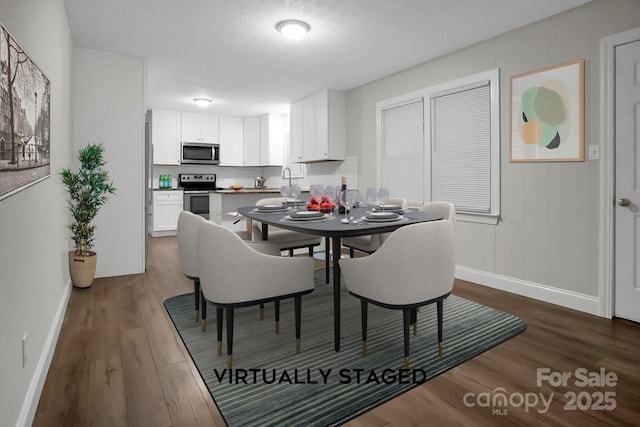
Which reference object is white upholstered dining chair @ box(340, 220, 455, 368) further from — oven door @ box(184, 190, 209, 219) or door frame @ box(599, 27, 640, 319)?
oven door @ box(184, 190, 209, 219)

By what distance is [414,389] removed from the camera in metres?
1.86

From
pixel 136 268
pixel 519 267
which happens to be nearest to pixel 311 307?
pixel 519 267

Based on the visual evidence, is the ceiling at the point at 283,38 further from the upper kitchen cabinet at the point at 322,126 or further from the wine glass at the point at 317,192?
the wine glass at the point at 317,192

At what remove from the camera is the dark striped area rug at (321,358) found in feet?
5.61

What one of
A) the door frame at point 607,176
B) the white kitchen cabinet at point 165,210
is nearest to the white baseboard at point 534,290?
the door frame at point 607,176

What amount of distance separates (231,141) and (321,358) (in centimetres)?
634

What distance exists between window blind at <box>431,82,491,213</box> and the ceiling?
563 mm

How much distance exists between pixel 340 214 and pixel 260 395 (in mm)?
1401

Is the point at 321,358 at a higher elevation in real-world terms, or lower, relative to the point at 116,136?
lower

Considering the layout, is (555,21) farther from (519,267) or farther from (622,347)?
(622,347)

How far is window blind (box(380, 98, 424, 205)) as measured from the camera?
447 cm

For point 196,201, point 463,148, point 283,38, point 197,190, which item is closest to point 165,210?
point 196,201

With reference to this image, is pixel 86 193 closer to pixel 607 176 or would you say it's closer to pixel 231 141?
pixel 607 176

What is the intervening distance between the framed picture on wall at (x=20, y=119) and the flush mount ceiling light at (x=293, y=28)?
1.87 meters
